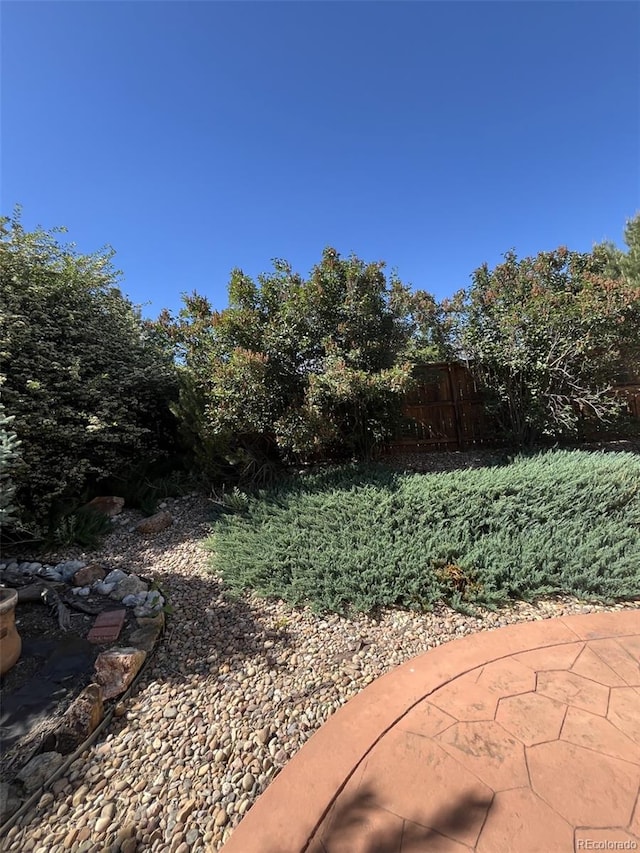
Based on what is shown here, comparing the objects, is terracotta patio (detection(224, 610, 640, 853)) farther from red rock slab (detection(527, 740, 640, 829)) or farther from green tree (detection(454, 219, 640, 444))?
green tree (detection(454, 219, 640, 444))

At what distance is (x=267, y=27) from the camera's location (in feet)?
13.8

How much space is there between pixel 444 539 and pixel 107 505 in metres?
4.01

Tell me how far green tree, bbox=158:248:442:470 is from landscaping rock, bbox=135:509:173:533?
3.70ft

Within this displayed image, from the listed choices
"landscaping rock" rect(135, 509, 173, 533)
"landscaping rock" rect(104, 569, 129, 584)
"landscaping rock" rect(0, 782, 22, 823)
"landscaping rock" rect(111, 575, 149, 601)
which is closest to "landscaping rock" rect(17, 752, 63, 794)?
"landscaping rock" rect(0, 782, 22, 823)

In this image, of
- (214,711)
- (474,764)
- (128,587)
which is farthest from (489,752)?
(128,587)

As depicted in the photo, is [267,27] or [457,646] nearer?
[457,646]

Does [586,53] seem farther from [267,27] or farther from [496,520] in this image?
[496,520]

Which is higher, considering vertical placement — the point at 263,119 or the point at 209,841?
the point at 263,119

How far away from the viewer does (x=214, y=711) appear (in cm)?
182

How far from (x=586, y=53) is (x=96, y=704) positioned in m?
8.23

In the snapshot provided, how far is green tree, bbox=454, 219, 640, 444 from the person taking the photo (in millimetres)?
4922

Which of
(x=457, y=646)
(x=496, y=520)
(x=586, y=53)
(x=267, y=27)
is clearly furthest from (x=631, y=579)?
(x=267, y=27)

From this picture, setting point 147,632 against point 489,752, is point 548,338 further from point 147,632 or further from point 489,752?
point 147,632

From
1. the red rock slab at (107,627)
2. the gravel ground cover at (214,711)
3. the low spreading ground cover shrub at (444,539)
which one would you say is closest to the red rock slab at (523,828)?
the gravel ground cover at (214,711)
